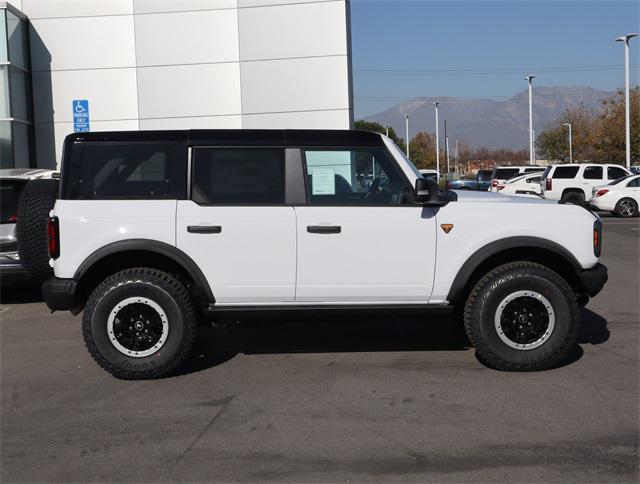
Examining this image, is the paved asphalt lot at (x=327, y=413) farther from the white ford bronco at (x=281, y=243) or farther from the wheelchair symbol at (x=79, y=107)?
the wheelchair symbol at (x=79, y=107)

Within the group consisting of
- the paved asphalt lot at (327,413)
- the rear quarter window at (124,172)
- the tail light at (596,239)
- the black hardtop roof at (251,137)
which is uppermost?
the black hardtop roof at (251,137)

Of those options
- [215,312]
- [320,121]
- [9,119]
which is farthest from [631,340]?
[9,119]

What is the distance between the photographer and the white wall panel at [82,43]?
60.5 feet

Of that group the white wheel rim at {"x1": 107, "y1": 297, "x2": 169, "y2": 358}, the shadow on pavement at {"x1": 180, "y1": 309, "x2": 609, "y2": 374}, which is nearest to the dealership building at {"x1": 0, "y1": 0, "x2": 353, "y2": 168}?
the shadow on pavement at {"x1": 180, "y1": 309, "x2": 609, "y2": 374}

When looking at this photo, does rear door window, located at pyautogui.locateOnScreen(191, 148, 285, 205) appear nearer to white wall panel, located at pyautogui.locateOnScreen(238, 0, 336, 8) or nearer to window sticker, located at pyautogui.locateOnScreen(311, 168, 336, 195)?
window sticker, located at pyautogui.locateOnScreen(311, 168, 336, 195)

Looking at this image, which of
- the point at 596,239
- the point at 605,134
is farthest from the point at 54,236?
the point at 605,134

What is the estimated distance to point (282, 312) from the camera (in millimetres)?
6215

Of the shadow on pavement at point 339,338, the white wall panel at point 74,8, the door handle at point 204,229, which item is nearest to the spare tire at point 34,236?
the door handle at point 204,229

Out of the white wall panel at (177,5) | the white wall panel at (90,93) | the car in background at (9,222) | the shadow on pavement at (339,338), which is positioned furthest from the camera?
the white wall panel at (90,93)

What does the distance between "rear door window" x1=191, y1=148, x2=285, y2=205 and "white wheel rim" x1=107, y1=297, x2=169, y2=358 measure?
0.91m

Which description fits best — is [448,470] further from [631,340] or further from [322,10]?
[322,10]

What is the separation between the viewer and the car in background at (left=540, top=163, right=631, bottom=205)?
27016mm

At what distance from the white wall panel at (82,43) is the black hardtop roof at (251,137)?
12899 mm

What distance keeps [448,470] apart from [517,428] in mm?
873
